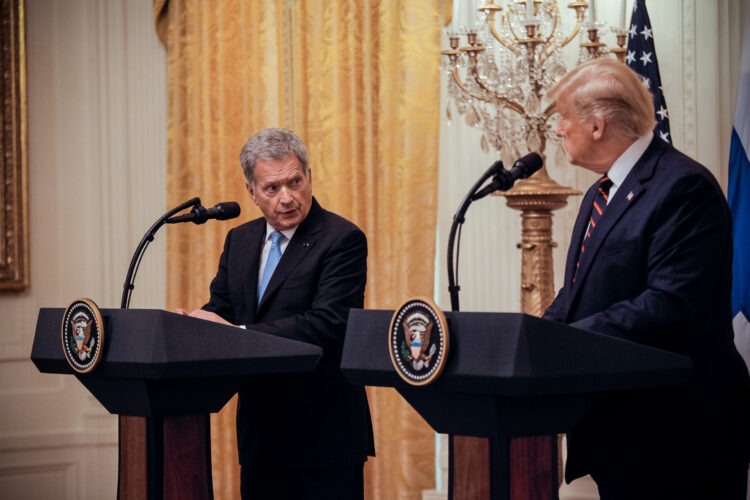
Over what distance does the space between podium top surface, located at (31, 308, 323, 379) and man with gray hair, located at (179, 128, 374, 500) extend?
19 cm

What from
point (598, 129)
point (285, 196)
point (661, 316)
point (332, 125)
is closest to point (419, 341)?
point (661, 316)

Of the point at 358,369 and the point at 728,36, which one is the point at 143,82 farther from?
the point at 358,369

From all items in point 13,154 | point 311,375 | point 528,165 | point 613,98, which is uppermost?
point 13,154

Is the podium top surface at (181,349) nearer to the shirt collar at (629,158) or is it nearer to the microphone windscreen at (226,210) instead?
the microphone windscreen at (226,210)

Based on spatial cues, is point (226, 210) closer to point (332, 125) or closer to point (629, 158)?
point (629, 158)

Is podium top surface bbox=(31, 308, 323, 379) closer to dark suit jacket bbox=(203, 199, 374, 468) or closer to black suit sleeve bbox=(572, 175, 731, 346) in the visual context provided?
dark suit jacket bbox=(203, 199, 374, 468)

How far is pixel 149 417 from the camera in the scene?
7.85ft

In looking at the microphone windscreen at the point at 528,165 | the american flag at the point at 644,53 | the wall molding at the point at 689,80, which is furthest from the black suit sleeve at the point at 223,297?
the wall molding at the point at 689,80

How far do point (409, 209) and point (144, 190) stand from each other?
1.59 m

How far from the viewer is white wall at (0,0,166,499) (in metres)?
5.08

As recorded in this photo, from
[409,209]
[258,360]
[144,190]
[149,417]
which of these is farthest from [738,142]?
[144,190]

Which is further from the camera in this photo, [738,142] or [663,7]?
[663,7]

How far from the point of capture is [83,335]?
2.39m

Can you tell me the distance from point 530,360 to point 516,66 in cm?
221
